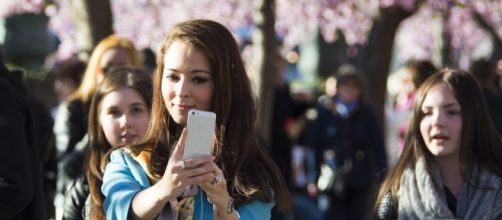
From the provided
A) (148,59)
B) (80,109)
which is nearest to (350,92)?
(148,59)

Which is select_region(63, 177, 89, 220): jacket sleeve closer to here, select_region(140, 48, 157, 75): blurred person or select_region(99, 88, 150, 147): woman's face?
select_region(99, 88, 150, 147): woman's face

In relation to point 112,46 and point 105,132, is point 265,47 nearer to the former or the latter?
point 112,46

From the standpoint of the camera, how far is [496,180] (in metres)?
5.27

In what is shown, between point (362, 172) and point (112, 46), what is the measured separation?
3843 mm

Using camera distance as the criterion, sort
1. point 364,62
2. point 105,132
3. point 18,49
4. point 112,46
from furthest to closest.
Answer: point 18,49 < point 364,62 < point 112,46 < point 105,132

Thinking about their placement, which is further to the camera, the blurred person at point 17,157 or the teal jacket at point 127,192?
the blurred person at point 17,157

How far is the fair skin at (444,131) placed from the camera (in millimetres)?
5367

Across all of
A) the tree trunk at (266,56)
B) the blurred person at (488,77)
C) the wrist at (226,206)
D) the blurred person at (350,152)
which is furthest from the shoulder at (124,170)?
the blurred person at (350,152)

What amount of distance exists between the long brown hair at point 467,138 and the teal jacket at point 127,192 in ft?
4.42

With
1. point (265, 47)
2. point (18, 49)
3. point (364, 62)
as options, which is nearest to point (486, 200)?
point (265, 47)

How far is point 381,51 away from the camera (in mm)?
14219

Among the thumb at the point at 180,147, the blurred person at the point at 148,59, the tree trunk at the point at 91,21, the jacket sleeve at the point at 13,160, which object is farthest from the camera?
the blurred person at the point at 148,59

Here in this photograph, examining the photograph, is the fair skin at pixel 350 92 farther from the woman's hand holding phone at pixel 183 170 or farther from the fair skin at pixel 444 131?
the woman's hand holding phone at pixel 183 170

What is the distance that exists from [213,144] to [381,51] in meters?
10.2
